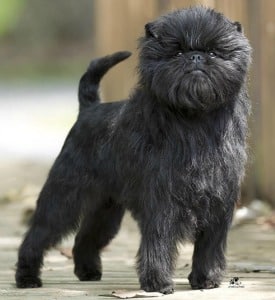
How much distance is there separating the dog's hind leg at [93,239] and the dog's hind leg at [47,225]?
356mm

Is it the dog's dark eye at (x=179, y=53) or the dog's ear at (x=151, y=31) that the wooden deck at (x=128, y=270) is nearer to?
the dog's dark eye at (x=179, y=53)

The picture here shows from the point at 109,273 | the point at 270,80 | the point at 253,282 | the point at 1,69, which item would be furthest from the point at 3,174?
the point at 1,69

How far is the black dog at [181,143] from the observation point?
5664 mm

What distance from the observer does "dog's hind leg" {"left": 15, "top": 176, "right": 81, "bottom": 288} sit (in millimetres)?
6664

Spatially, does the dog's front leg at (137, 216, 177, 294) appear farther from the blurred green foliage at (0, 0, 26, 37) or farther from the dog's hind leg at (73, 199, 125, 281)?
the blurred green foliage at (0, 0, 26, 37)

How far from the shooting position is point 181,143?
19.2 feet

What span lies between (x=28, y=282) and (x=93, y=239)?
2.13ft

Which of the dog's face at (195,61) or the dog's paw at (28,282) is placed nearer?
the dog's face at (195,61)

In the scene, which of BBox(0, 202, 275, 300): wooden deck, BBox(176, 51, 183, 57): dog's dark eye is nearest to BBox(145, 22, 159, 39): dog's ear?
BBox(176, 51, 183, 57): dog's dark eye

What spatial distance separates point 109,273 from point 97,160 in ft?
3.82

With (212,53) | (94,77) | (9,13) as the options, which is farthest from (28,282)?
(9,13)

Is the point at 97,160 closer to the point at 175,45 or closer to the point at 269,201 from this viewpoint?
the point at 175,45

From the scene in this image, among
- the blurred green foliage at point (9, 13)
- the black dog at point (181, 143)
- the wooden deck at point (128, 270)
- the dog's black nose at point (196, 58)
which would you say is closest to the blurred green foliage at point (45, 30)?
the blurred green foliage at point (9, 13)

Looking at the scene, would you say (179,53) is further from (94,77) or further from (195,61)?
(94,77)
